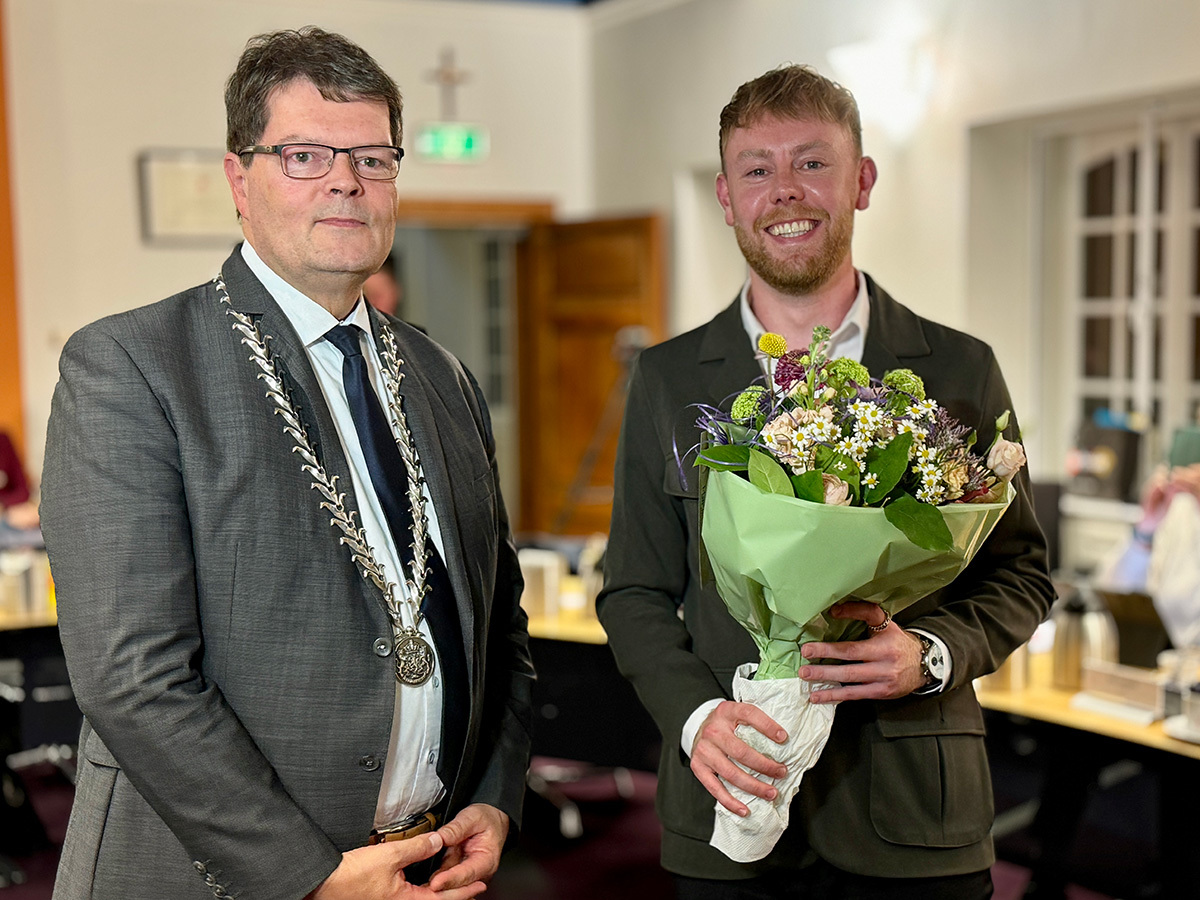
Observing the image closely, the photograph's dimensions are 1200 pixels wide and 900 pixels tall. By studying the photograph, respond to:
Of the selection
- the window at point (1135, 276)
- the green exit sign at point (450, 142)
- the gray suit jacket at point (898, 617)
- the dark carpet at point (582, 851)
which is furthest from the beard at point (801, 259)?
the green exit sign at point (450, 142)

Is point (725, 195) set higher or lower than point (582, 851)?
higher

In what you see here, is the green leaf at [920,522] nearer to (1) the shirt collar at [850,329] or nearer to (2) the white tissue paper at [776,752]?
(2) the white tissue paper at [776,752]

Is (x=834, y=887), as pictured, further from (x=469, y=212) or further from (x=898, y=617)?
(x=469, y=212)

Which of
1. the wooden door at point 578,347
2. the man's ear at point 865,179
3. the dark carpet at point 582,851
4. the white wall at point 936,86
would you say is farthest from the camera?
the wooden door at point 578,347

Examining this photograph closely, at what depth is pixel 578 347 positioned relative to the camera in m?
7.84

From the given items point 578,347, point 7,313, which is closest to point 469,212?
point 578,347

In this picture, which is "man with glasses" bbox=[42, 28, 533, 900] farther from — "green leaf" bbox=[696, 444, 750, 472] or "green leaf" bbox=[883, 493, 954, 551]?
"green leaf" bbox=[883, 493, 954, 551]

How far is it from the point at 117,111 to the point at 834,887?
20.9ft

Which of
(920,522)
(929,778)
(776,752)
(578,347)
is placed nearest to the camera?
(920,522)

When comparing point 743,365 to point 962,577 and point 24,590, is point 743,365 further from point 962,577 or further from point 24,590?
point 24,590

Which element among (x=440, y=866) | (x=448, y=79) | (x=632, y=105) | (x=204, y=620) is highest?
(x=448, y=79)

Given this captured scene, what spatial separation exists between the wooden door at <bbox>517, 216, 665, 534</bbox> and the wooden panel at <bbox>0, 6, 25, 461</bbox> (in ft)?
9.88

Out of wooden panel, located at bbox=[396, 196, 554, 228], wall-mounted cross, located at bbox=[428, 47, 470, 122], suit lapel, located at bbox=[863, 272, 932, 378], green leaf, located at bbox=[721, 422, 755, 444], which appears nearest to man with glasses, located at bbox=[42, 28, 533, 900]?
green leaf, located at bbox=[721, 422, 755, 444]

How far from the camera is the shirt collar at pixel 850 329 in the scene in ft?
6.44
